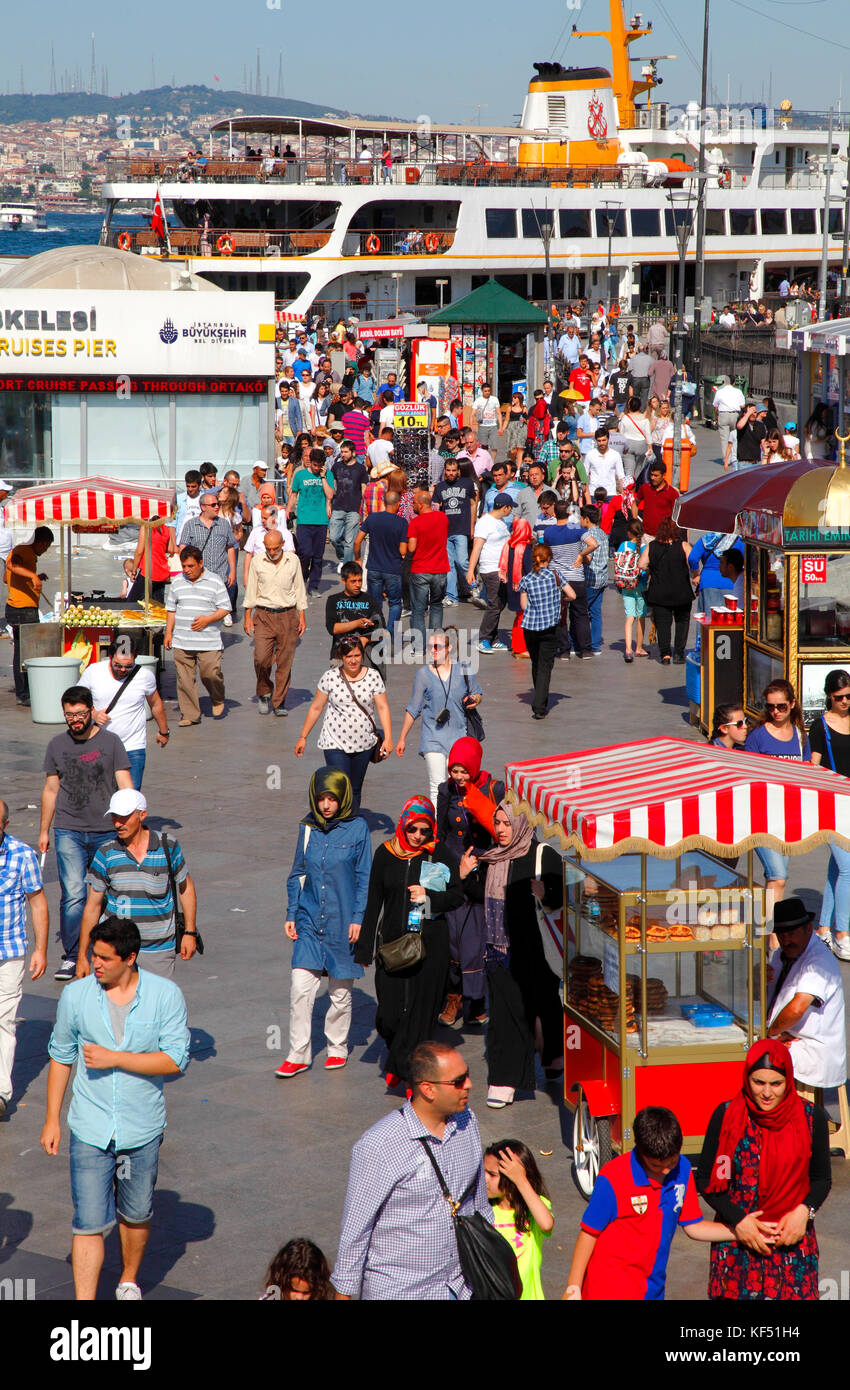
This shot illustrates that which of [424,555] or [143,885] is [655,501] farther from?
[143,885]

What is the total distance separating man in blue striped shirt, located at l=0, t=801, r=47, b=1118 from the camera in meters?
7.34

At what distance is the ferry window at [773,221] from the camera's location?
6322 cm

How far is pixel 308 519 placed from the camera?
64.5 feet

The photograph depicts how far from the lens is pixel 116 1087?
568 cm

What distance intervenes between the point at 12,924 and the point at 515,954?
7.43 feet

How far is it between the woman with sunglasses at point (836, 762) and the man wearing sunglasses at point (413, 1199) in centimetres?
467

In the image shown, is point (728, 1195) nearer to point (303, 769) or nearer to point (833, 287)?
point (303, 769)

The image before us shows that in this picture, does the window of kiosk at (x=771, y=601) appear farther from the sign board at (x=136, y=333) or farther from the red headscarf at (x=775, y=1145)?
the sign board at (x=136, y=333)

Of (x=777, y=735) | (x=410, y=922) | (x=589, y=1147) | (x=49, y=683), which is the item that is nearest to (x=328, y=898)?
(x=410, y=922)

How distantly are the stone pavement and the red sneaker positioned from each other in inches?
A: 2.3

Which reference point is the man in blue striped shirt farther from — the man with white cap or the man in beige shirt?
the man in beige shirt

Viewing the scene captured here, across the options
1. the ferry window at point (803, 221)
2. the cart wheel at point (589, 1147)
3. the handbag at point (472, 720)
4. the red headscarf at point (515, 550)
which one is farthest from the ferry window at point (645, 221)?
the cart wheel at point (589, 1147)

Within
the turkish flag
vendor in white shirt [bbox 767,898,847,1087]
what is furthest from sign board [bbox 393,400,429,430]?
vendor in white shirt [bbox 767,898,847,1087]
